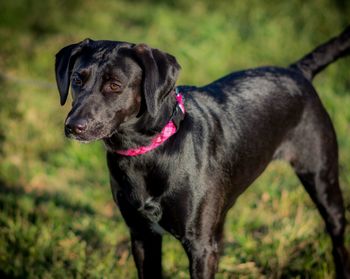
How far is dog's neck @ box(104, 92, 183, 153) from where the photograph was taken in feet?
9.57

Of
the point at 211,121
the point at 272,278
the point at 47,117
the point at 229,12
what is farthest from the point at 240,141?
the point at 229,12

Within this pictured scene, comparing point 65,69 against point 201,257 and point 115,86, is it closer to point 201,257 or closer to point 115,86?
point 115,86

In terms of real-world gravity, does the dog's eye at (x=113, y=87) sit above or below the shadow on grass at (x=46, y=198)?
above

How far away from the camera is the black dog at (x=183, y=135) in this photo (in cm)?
285

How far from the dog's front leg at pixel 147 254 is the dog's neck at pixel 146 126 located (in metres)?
0.67

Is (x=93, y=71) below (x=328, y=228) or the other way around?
the other way around

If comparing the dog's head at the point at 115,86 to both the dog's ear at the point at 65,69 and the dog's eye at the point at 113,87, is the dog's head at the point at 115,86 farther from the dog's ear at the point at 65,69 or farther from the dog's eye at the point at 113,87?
the dog's ear at the point at 65,69

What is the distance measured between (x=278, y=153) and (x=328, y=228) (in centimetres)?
68

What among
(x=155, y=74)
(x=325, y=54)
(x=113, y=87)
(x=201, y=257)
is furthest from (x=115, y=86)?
(x=325, y=54)

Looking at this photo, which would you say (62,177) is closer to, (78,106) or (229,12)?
(78,106)

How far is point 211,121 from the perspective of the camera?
322 cm

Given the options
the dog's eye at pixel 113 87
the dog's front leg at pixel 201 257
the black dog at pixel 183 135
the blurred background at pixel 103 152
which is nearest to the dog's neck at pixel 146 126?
the black dog at pixel 183 135

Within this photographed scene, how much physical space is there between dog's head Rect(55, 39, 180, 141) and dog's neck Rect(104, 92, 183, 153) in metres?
0.04

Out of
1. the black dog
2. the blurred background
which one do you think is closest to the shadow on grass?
the blurred background
